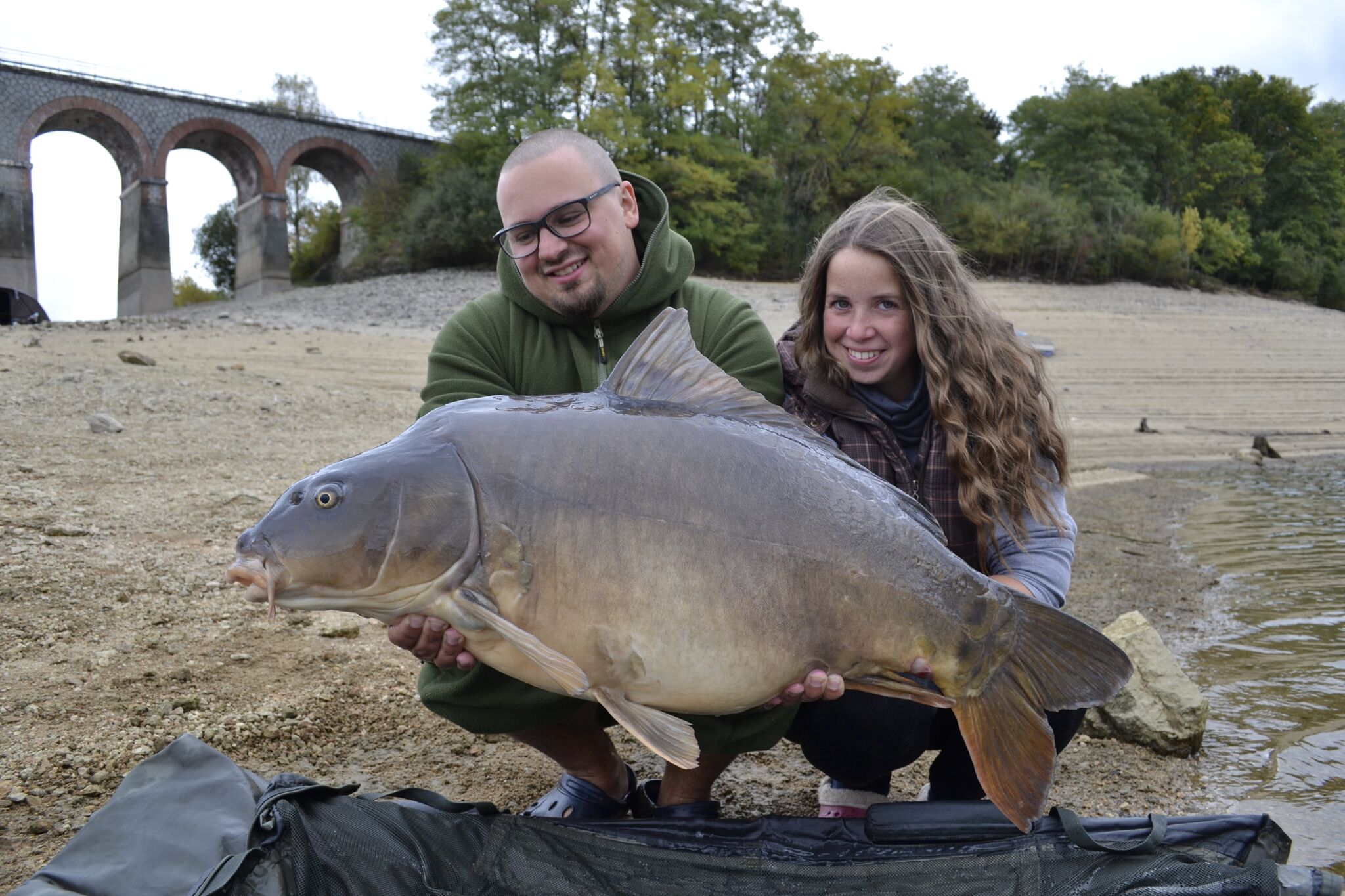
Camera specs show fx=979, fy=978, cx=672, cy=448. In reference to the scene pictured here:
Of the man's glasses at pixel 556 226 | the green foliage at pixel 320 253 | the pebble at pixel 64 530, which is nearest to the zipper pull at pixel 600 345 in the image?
the man's glasses at pixel 556 226

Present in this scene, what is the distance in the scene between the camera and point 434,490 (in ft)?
6.18

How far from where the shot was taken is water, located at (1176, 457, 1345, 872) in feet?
10.0

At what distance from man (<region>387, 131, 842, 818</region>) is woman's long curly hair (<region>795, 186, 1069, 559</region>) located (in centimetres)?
27

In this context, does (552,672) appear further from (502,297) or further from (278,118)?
(278,118)

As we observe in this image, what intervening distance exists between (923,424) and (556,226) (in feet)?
3.83

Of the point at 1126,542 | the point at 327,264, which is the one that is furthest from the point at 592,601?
the point at 327,264

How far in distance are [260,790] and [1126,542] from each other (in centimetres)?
640

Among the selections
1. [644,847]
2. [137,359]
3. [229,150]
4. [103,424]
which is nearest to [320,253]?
[229,150]

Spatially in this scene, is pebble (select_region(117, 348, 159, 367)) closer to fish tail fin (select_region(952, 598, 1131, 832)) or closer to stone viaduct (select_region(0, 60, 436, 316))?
fish tail fin (select_region(952, 598, 1131, 832))

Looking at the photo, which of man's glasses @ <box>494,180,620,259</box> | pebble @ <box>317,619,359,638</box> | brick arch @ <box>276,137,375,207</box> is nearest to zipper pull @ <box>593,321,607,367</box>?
man's glasses @ <box>494,180,620,259</box>

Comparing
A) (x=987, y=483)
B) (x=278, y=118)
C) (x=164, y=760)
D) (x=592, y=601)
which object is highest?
(x=278, y=118)

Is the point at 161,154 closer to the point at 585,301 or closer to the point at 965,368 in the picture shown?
the point at 585,301

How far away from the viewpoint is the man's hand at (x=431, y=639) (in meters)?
1.97

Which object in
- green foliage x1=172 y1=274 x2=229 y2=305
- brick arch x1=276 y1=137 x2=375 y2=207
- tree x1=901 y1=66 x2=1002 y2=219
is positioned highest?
tree x1=901 y1=66 x2=1002 y2=219
